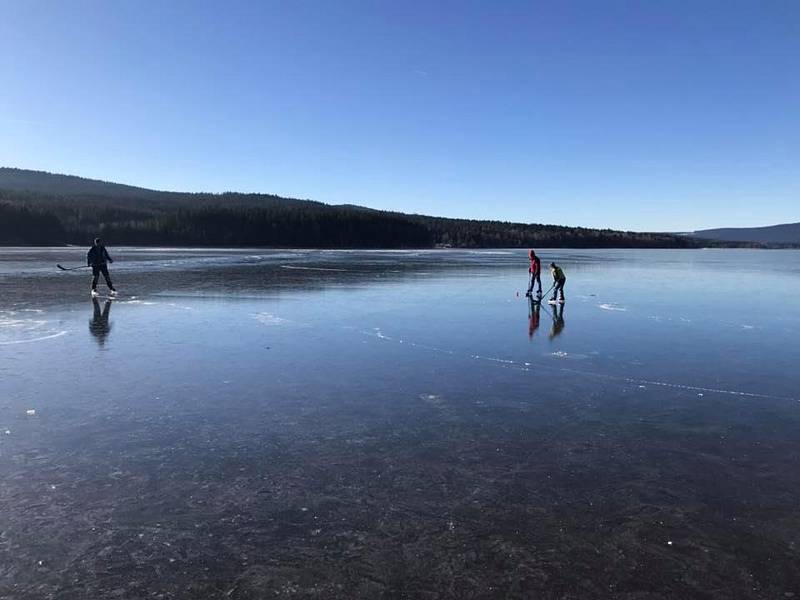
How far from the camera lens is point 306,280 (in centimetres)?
2356

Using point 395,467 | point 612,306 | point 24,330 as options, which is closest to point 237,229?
point 612,306

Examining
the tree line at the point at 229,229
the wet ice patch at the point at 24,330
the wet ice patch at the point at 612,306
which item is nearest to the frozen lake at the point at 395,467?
the wet ice patch at the point at 24,330

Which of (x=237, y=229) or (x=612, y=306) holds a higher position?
(x=237, y=229)

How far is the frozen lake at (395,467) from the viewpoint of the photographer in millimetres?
3191

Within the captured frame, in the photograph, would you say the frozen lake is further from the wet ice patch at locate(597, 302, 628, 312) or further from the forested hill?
the forested hill

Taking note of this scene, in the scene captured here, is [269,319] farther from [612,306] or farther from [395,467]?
[612,306]

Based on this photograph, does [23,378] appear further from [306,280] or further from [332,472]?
[306,280]

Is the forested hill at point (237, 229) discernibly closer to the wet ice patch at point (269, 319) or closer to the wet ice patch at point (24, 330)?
Result: the wet ice patch at point (269, 319)

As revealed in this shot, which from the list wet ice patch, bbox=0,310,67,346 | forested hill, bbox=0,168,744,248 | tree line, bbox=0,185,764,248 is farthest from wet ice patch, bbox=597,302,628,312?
forested hill, bbox=0,168,744,248

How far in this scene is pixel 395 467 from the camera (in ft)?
15.1

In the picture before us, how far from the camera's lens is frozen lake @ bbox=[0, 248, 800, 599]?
3.19 m

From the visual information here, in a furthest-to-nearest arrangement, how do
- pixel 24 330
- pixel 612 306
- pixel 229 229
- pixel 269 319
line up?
pixel 229 229 < pixel 612 306 < pixel 269 319 < pixel 24 330

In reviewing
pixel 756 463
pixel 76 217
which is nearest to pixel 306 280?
pixel 756 463

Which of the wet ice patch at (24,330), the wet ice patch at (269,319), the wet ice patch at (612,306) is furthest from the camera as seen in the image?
the wet ice patch at (612,306)
